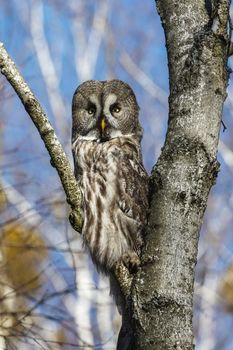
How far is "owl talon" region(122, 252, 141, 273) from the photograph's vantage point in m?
3.78

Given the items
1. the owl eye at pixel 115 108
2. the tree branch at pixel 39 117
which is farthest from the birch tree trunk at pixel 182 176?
the owl eye at pixel 115 108

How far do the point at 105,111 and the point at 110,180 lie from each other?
2.51 ft

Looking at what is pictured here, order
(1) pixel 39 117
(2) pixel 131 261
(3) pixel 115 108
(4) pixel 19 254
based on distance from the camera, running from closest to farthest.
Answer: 1. (1) pixel 39 117
2. (2) pixel 131 261
3. (3) pixel 115 108
4. (4) pixel 19 254

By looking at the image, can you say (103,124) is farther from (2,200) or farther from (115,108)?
(2,200)

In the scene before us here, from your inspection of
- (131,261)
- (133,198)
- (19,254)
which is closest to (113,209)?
(133,198)

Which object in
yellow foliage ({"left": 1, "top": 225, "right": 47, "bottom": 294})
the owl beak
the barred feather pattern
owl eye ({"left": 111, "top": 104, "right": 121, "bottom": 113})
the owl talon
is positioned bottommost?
the owl talon

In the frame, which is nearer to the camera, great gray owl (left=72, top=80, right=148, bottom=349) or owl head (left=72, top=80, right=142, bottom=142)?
great gray owl (left=72, top=80, right=148, bottom=349)

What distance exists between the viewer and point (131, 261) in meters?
3.92

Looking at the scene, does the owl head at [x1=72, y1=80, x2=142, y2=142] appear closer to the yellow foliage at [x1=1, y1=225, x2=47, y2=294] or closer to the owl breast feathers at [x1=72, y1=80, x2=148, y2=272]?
the owl breast feathers at [x1=72, y1=80, x2=148, y2=272]

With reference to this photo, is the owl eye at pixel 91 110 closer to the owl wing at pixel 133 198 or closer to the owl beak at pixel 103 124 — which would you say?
the owl beak at pixel 103 124

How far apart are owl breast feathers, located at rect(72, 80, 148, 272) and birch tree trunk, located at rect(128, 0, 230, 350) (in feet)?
4.39

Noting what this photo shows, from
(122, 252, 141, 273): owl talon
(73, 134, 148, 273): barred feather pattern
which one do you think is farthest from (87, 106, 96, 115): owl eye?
(122, 252, 141, 273): owl talon

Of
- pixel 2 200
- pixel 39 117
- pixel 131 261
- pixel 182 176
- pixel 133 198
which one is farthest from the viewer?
pixel 2 200

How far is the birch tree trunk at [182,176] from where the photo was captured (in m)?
2.45
